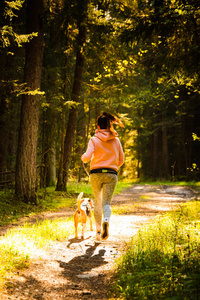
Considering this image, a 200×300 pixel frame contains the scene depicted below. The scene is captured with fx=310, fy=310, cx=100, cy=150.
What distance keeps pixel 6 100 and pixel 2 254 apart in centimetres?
998

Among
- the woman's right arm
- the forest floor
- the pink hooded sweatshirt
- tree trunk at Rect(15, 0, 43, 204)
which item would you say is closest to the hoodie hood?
the pink hooded sweatshirt

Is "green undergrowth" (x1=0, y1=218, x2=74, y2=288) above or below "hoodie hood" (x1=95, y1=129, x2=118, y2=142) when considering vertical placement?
below

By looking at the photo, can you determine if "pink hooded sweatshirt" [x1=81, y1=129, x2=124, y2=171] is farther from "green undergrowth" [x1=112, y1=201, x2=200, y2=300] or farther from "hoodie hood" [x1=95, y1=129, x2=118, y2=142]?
"green undergrowth" [x1=112, y1=201, x2=200, y2=300]

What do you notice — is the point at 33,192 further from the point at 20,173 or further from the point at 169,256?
the point at 169,256

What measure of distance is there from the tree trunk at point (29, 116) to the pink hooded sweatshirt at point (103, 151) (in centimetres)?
548

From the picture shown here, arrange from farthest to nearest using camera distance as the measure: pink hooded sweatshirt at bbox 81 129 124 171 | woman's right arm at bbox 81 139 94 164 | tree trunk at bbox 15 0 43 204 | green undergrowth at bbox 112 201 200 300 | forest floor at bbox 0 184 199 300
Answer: tree trunk at bbox 15 0 43 204, pink hooded sweatshirt at bbox 81 129 124 171, woman's right arm at bbox 81 139 94 164, forest floor at bbox 0 184 199 300, green undergrowth at bbox 112 201 200 300

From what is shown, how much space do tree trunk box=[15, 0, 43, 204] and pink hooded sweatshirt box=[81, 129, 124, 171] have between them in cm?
548

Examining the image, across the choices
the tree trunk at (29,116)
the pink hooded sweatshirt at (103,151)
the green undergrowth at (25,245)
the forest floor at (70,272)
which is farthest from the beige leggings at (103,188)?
the tree trunk at (29,116)

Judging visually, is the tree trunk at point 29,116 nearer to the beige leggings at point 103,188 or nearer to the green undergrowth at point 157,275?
the beige leggings at point 103,188

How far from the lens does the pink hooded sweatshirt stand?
5.69 meters

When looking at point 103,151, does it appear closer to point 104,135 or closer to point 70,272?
point 104,135

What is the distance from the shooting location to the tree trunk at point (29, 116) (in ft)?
35.2

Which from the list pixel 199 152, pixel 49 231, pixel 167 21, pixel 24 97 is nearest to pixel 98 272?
pixel 49 231

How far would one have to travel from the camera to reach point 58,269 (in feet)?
14.8
